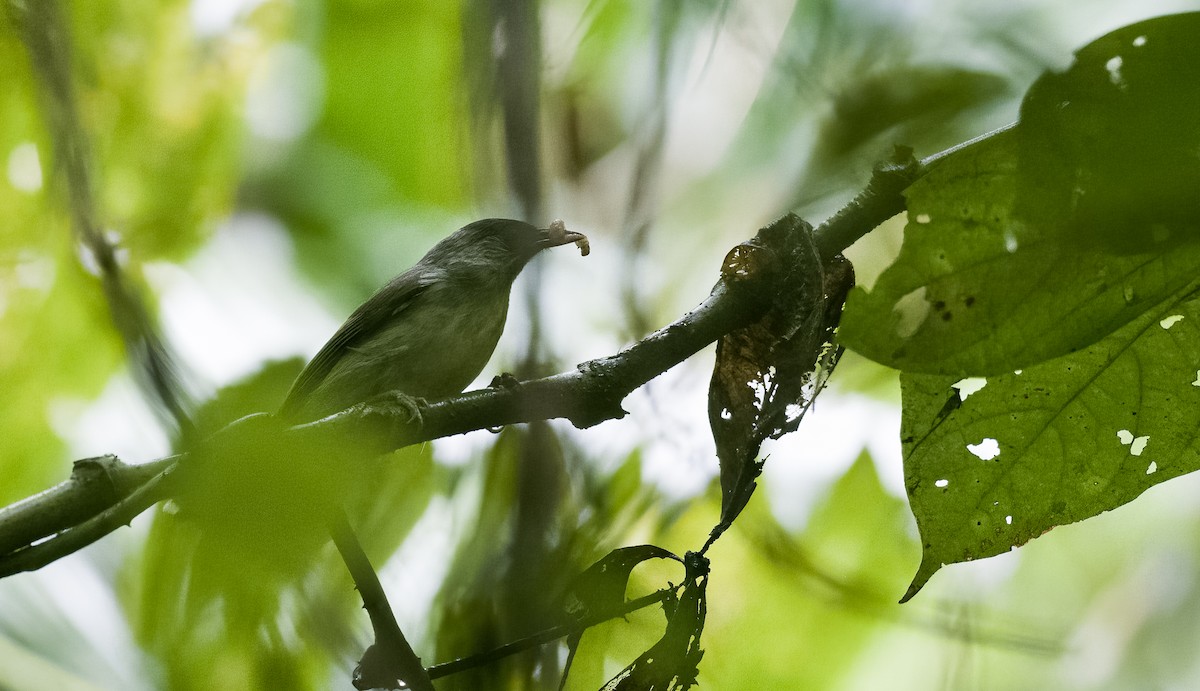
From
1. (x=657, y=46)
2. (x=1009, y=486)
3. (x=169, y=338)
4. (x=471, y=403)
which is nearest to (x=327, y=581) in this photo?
(x=471, y=403)

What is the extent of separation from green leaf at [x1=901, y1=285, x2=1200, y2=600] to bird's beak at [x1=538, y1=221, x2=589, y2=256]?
0.94 meters

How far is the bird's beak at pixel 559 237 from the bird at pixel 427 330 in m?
0.23

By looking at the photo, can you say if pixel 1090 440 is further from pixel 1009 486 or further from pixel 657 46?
pixel 657 46

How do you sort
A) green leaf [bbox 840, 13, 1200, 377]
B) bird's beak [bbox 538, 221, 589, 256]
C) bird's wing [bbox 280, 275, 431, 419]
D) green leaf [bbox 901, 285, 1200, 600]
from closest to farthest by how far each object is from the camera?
green leaf [bbox 840, 13, 1200, 377] < green leaf [bbox 901, 285, 1200, 600] < bird's beak [bbox 538, 221, 589, 256] < bird's wing [bbox 280, 275, 431, 419]

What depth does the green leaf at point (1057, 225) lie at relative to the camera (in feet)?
1.55

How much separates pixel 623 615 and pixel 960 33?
833 mm

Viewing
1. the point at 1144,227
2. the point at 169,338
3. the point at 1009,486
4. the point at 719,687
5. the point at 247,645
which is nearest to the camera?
the point at 1144,227

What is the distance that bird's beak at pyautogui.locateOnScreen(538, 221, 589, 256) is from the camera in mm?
1521

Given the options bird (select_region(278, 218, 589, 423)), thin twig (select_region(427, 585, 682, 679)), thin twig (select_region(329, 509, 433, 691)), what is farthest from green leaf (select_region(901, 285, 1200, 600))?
bird (select_region(278, 218, 589, 423))

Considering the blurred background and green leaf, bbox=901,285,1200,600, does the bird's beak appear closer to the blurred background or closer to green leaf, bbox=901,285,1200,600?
the blurred background

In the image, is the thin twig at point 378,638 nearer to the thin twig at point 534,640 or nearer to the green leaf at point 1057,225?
the thin twig at point 534,640

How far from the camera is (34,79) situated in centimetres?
156

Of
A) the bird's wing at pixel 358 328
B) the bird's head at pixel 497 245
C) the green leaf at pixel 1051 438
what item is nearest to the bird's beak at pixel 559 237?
the bird's head at pixel 497 245

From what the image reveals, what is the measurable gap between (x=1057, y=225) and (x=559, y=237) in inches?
46.5
